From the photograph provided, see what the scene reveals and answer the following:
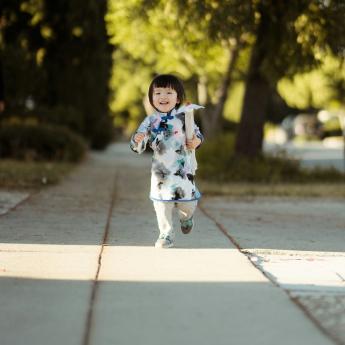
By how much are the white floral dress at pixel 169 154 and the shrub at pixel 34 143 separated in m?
12.9

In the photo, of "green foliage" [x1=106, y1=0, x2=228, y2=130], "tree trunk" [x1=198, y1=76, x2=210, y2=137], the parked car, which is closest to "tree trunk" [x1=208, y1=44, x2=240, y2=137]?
"green foliage" [x1=106, y1=0, x2=228, y2=130]

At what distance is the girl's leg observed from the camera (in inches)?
245

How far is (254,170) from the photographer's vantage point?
14852mm

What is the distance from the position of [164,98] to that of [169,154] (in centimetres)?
47

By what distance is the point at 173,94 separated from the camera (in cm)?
619

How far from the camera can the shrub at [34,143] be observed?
1902cm

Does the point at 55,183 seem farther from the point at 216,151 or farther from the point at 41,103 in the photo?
the point at 41,103

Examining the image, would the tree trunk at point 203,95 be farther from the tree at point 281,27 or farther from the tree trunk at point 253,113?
the tree at point 281,27

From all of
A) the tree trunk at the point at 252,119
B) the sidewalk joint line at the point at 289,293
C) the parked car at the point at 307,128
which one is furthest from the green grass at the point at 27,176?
the parked car at the point at 307,128

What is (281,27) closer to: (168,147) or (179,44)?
(179,44)

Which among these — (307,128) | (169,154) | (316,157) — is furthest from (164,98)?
(307,128)

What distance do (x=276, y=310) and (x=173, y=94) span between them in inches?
101

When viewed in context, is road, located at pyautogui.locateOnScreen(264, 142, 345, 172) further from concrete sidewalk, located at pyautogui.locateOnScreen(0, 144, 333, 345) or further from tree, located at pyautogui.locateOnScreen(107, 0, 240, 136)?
concrete sidewalk, located at pyautogui.locateOnScreen(0, 144, 333, 345)

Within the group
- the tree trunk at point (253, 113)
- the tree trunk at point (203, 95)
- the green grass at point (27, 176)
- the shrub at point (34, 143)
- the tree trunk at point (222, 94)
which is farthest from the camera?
the tree trunk at point (203, 95)
